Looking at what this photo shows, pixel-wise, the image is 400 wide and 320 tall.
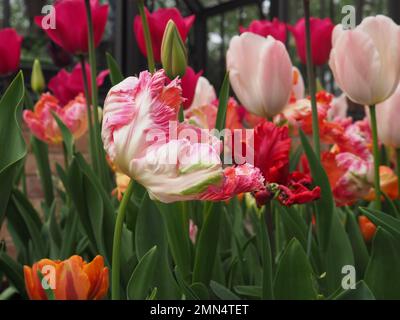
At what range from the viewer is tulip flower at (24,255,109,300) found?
46 centimetres

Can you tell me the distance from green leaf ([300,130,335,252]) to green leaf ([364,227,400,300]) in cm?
9

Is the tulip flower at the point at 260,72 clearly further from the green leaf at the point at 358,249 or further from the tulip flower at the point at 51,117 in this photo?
the tulip flower at the point at 51,117

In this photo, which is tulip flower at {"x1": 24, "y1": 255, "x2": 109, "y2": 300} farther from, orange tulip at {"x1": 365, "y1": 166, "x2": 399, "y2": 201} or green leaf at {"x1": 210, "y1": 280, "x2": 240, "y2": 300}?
orange tulip at {"x1": 365, "y1": 166, "x2": 399, "y2": 201}

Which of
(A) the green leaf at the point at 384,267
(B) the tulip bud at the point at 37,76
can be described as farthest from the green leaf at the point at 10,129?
(B) the tulip bud at the point at 37,76

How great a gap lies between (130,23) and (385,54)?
2.45 m

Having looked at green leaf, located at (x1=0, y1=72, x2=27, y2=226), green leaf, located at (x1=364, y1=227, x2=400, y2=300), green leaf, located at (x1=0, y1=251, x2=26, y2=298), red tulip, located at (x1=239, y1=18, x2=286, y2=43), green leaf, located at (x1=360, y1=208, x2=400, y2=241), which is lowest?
green leaf, located at (x1=0, y1=251, x2=26, y2=298)

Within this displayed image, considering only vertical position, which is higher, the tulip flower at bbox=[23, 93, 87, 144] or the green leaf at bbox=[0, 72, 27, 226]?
the green leaf at bbox=[0, 72, 27, 226]

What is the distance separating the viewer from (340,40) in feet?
1.98

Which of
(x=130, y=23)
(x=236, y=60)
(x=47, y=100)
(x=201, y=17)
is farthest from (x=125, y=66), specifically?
(x=236, y=60)

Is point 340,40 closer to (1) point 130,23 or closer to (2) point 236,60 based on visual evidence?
(2) point 236,60

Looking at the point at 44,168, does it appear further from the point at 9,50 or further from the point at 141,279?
the point at 141,279

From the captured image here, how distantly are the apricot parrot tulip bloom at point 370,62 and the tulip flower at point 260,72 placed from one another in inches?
2.9

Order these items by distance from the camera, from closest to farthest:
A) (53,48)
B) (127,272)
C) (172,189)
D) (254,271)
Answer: (172,189)
(127,272)
(254,271)
(53,48)

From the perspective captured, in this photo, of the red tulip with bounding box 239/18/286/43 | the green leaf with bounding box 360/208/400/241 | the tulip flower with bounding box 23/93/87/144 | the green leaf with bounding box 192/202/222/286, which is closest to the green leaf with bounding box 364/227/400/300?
the green leaf with bounding box 360/208/400/241
